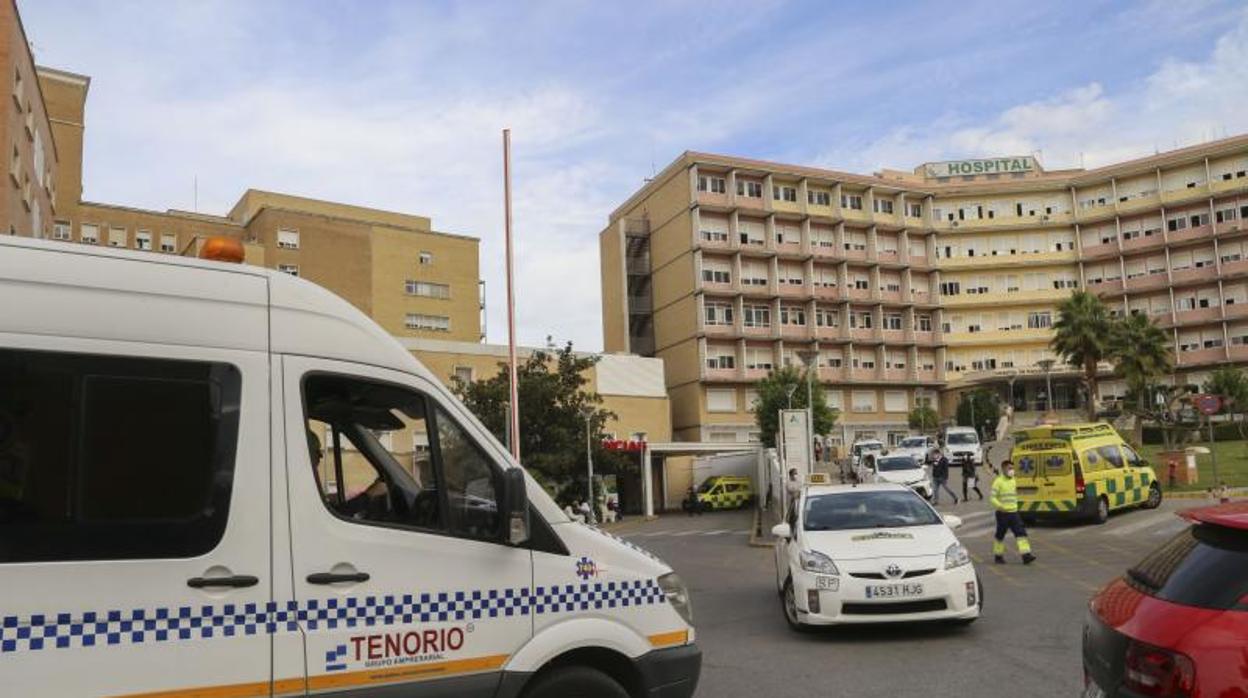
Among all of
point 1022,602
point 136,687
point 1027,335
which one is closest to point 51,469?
point 136,687

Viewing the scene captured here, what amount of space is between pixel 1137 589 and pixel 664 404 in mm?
58754

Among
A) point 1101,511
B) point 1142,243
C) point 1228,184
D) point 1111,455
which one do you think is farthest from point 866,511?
point 1228,184

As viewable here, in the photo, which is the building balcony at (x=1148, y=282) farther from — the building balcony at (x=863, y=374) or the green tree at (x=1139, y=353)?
the green tree at (x=1139, y=353)

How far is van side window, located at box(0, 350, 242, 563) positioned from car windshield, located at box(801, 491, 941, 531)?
7.44 meters

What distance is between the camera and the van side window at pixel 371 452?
4.17 metres

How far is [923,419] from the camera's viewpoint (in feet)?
242

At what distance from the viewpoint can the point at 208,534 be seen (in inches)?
144

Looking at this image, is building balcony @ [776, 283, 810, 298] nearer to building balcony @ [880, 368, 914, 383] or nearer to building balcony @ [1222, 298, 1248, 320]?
building balcony @ [880, 368, 914, 383]

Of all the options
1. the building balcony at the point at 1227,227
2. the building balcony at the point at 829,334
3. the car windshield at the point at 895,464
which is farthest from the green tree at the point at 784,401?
the building balcony at the point at 1227,227

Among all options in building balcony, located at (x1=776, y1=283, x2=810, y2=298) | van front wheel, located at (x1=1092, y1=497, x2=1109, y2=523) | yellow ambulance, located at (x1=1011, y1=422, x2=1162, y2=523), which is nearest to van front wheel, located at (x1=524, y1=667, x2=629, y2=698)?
yellow ambulance, located at (x1=1011, y1=422, x2=1162, y2=523)

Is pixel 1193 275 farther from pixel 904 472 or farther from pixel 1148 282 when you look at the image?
pixel 904 472

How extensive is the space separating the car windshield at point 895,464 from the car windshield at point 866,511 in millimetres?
22005

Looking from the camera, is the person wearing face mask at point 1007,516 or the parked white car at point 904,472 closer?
the person wearing face mask at point 1007,516

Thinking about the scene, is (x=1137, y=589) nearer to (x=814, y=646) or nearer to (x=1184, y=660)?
(x=1184, y=660)
